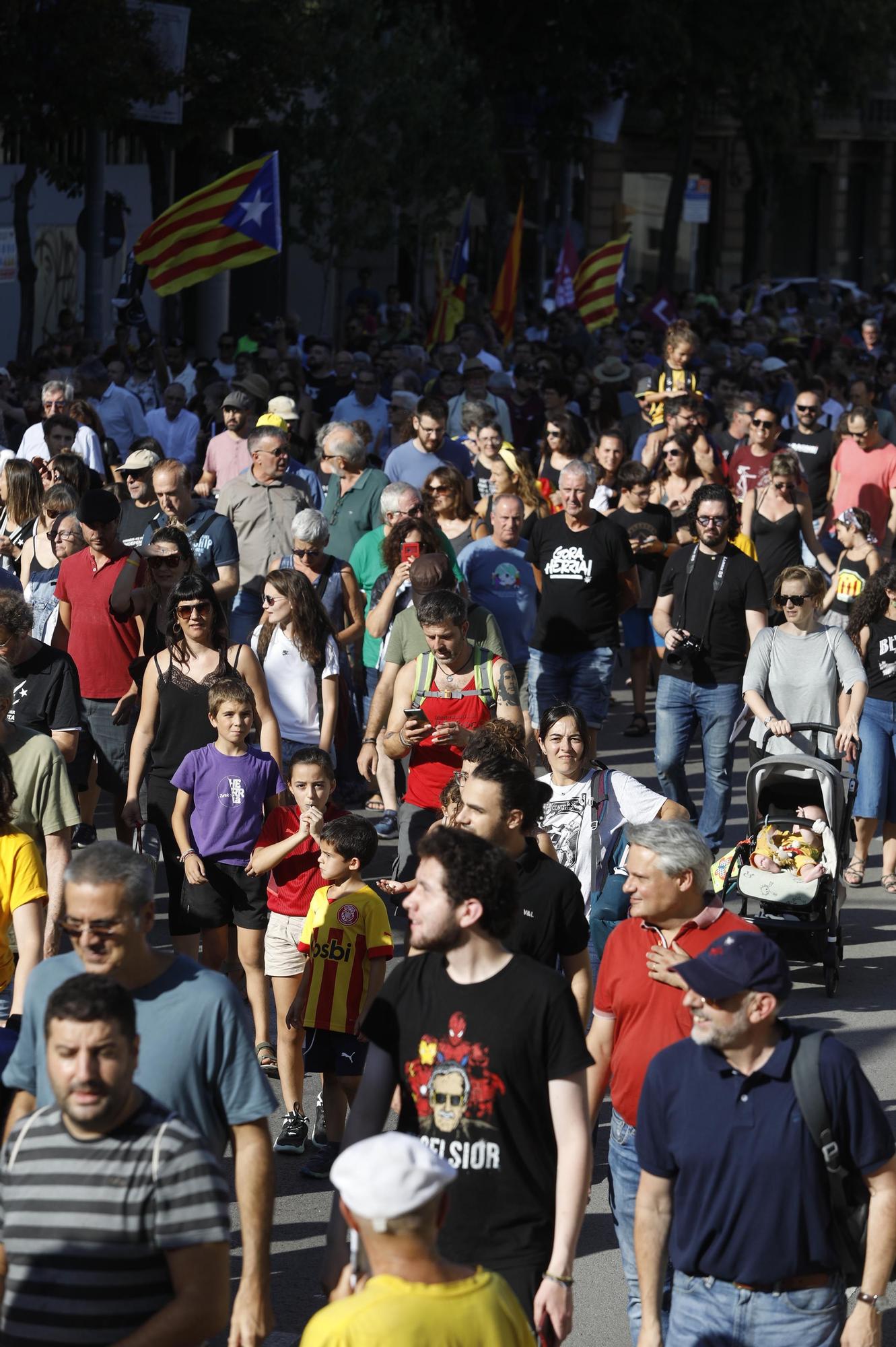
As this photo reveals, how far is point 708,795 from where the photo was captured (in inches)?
412

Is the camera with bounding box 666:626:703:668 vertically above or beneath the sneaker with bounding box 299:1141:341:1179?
above

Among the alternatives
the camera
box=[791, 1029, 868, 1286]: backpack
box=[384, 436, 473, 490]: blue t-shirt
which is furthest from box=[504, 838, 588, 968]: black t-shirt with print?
box=[384, 436, 473, 490]: blue t-shirt

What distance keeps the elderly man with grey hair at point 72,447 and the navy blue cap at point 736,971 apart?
850cm

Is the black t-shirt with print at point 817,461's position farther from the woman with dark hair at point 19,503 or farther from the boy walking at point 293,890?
the boy walking at point 293,890

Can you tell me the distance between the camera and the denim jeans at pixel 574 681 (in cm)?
1101

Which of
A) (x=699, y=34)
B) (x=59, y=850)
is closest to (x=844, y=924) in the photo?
(x=59, y=850)

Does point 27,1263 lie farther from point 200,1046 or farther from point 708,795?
point 708,795

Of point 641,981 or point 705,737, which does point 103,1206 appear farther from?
point 705,737

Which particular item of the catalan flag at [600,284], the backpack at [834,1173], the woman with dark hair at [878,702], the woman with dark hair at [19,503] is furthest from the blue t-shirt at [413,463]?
the catalan flag at [600,284]

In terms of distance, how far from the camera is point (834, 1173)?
4297mm

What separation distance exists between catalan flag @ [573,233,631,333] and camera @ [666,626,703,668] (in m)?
14.7

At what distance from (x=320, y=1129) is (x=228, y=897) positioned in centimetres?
105

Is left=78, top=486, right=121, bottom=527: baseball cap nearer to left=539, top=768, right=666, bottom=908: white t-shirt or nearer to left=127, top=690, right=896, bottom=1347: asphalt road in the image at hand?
left=127, top=690, right=896, bottom=1347: asphalt road

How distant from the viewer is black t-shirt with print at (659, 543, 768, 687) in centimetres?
1038
